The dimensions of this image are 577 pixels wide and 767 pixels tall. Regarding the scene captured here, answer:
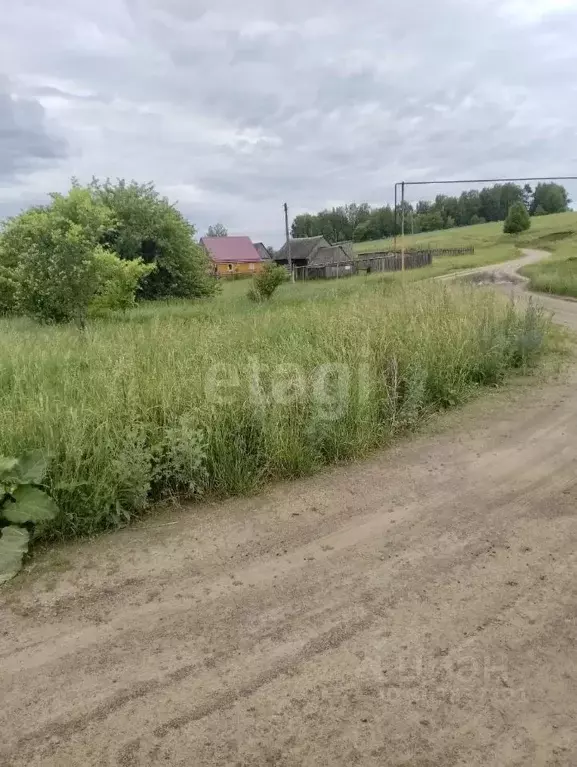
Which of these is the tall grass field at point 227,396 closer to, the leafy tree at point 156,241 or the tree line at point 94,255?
the tree line at point 94,255

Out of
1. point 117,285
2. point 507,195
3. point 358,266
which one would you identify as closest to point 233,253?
point 358,266

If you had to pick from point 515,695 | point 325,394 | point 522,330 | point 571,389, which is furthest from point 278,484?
point 522,330

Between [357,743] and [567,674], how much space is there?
948 mm

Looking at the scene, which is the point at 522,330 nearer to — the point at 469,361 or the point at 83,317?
the point at 469,361

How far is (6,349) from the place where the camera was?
23.7 feet

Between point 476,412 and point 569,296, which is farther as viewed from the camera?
point 569,296

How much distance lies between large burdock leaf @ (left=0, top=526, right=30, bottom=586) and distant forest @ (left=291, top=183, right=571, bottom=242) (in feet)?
327

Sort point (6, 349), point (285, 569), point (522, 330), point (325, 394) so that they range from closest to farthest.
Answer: point (285, 569) < point (325, 394) < point (6, 349) < point (522, 330)

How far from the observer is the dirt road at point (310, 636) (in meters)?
2.01

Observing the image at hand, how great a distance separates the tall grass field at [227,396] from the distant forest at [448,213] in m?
95.1

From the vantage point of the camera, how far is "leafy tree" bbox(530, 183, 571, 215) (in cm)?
10312

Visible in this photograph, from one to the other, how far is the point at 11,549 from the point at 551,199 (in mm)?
118732

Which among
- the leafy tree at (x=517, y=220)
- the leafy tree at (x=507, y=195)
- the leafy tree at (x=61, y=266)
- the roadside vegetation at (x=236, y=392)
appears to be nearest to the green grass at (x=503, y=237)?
the leafy tree at (x=517, y=220)

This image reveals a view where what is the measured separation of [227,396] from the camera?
4.78 m
